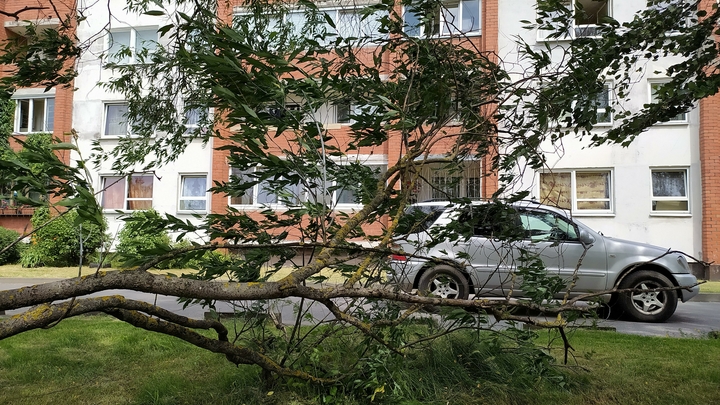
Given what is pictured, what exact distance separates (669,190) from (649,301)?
8527 millimetres

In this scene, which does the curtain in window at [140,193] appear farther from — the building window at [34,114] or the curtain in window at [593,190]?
the curtain in window at [593,190]

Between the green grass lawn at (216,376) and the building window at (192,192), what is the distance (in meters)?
12.9

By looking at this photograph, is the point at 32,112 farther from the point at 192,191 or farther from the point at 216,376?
the point at 216,376

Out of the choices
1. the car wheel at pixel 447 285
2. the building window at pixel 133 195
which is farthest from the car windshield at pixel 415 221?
the building window at pixel 133 195

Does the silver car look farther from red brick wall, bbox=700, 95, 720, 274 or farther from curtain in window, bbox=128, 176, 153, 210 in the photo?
curtain in window, bbox=128, 176, 153, 210

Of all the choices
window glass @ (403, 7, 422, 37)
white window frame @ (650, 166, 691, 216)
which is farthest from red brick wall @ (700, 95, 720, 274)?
window glass @ (403, 7, 422, 37)

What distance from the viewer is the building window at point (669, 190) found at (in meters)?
14.3

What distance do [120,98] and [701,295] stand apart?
62.8ft

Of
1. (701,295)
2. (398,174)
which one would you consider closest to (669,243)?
(701,295)

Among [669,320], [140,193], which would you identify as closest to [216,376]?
[669,320]

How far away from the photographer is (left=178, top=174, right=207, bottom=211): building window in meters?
18.1

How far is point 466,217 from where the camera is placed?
141 inches

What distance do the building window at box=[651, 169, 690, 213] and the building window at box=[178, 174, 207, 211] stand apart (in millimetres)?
14826

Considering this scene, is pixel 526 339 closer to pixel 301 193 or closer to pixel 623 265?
pixel 301 193
